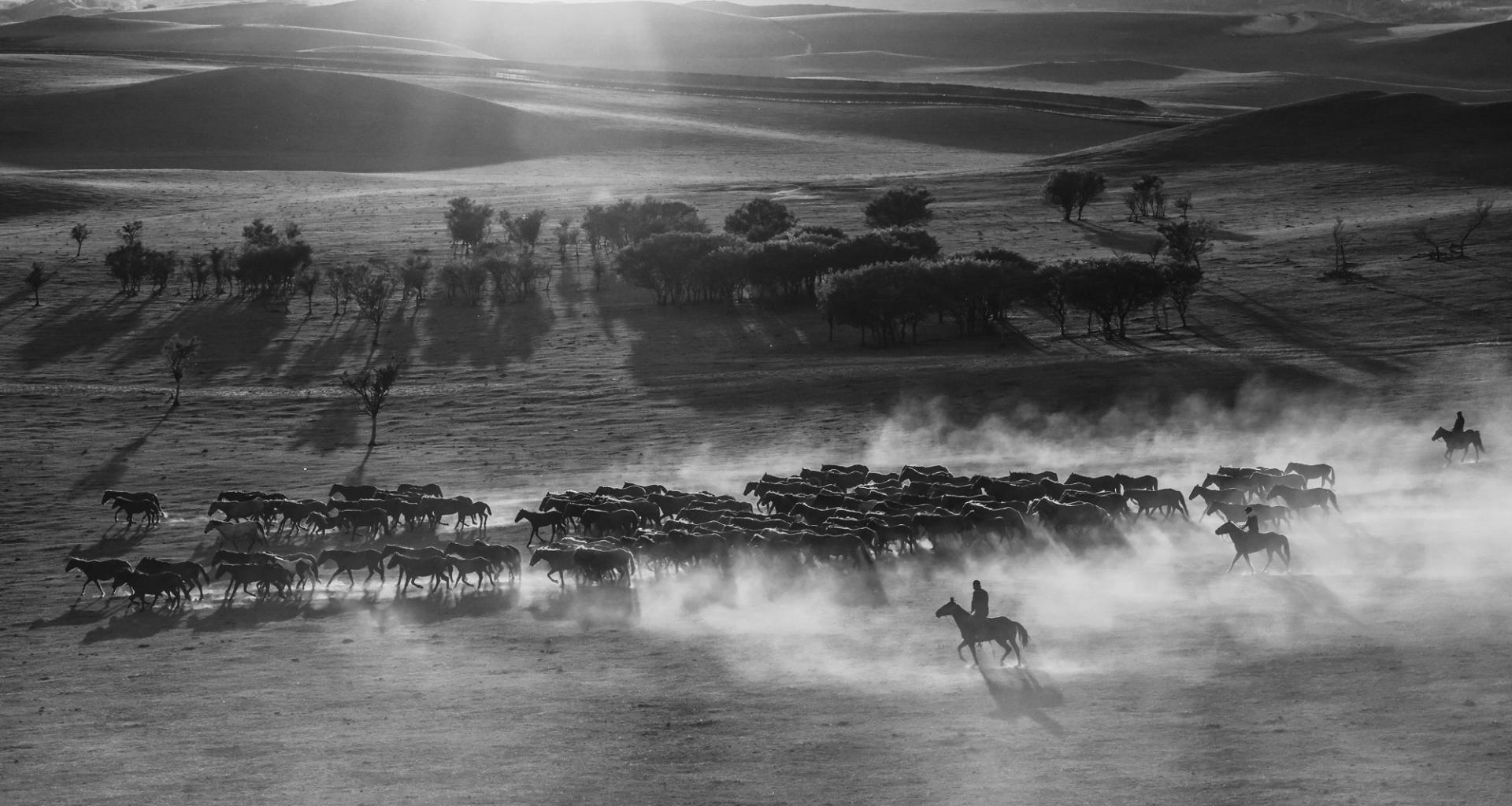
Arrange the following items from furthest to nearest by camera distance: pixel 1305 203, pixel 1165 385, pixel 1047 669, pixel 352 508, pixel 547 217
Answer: pixel 547 217
pixel 1305 203
pixel 1165 385
pixel 352 508
pixel 1047 669

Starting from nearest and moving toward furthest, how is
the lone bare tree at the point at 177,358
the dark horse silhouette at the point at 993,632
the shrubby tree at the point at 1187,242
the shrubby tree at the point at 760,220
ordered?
1. the dark horse silhouette at the point at 993,632
2. the lone bare tree at the point at 177,358
3. the shrubby tree at the point at 1187,242
4. the shrubby tree at the point at 760,220

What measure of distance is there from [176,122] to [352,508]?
13073 centimetres

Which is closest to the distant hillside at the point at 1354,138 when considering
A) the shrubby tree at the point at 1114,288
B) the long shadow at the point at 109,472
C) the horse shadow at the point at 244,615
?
the shrubby tree at the point at 1114,288

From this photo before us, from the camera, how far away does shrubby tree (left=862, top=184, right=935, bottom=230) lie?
89812 mm

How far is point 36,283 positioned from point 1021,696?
212 feet

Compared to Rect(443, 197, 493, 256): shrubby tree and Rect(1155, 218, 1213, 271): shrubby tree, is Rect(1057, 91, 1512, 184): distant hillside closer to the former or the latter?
Rect(1155, 218, 1213, 271): shrubby tree

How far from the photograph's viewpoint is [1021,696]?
19.6 m

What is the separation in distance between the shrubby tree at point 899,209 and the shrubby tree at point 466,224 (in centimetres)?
2458

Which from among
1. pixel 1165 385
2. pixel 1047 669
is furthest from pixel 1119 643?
pixel 1165 385

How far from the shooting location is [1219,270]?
70.2m

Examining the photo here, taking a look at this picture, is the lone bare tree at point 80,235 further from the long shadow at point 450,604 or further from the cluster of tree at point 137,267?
the long shadow at point 450,604

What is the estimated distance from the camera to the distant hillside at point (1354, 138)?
10131 cm

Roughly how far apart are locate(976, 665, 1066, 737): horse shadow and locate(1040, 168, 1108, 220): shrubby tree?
76.2m

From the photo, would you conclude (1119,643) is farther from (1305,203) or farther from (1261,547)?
(1305,203)
